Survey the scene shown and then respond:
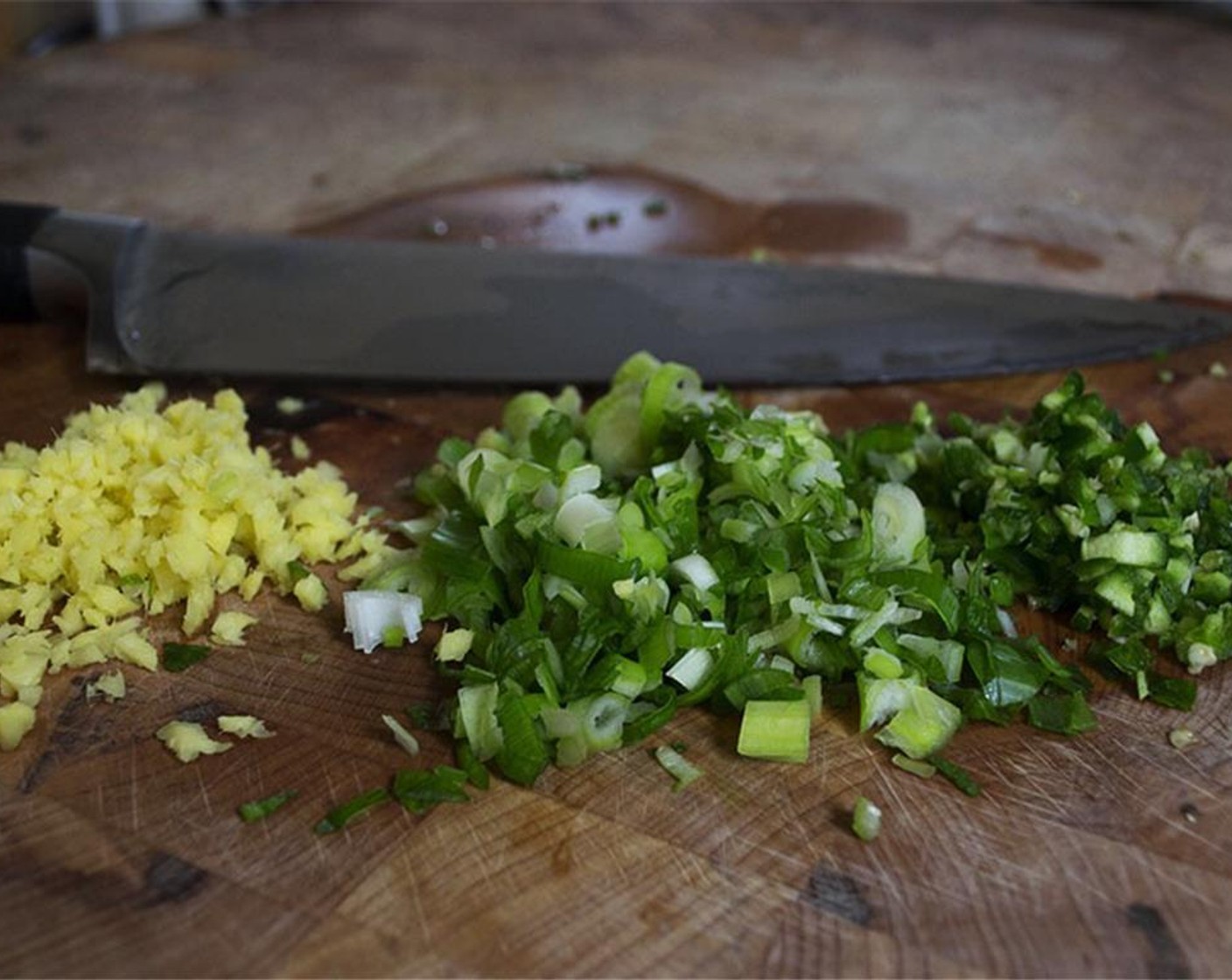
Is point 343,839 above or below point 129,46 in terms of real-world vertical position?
below

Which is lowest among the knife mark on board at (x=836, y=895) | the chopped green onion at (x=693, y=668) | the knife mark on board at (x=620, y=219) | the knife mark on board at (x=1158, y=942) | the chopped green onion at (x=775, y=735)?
the knife mark on board at (x=836, y=895)

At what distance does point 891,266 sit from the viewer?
73.0 inches

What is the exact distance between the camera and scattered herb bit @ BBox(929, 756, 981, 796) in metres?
1.08

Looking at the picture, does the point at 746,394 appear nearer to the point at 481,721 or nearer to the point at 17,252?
the point at 481,721

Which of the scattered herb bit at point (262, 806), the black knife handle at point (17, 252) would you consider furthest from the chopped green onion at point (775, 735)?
the black knife handle at point (17, 252)

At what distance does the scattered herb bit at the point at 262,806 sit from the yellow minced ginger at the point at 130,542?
0.20 m

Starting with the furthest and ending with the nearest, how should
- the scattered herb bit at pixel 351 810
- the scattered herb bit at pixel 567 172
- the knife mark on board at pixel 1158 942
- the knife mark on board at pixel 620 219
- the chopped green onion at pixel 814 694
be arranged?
the scattered herb bit at pixel 567 172 → the knife mark on board at pixel 620 219 → the chopped green onion at pixel 814 694 → the scattered herb bit at pixel 351 810 → the knife mark on board at pixel 1158 942

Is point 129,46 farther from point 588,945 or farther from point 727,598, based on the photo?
point 588,945

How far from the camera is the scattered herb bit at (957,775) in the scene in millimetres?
1077

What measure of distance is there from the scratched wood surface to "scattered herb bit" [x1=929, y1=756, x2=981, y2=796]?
0.01 m

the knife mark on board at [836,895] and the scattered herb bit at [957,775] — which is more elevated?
the scattered herb bit at [957,775]

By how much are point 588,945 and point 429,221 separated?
4.19ft

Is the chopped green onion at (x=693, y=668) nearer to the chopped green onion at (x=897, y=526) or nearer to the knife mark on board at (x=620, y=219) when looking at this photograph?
the chopped green onion at (x=897, y=526)

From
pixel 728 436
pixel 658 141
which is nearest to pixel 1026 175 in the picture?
pixel 658 141
